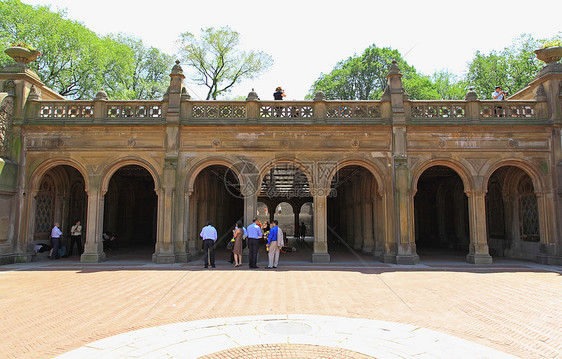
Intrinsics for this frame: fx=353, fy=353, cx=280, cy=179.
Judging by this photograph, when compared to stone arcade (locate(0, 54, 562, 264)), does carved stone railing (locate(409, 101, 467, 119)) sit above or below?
above

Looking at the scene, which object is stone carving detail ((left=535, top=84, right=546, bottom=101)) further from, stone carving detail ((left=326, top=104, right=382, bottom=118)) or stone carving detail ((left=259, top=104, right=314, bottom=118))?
stone carving detail ((left=259, top=104, right=314, bottom=118))

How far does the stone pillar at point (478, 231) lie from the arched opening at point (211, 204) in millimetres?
10086

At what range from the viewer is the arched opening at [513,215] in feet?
51.7

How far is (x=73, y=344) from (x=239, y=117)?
11225mm

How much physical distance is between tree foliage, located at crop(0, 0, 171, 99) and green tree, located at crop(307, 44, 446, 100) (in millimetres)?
17532

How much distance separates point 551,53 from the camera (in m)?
15.3

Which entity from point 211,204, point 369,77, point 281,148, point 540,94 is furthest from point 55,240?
point 369,77

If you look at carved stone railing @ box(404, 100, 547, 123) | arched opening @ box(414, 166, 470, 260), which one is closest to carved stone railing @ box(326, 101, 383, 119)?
carved stone railing @ box(404, 100, 547, 123)

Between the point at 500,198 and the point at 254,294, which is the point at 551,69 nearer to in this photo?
the point at 500,198

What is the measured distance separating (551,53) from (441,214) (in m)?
11.1

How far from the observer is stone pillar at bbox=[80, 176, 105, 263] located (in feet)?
47.5

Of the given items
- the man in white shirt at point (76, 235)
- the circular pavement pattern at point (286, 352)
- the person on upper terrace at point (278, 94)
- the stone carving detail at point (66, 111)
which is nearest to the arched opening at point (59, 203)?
the man in white shirt at point (76, 235)

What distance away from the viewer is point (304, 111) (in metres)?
15.4

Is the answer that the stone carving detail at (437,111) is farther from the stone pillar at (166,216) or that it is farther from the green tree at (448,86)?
the green tree at (448,86)
